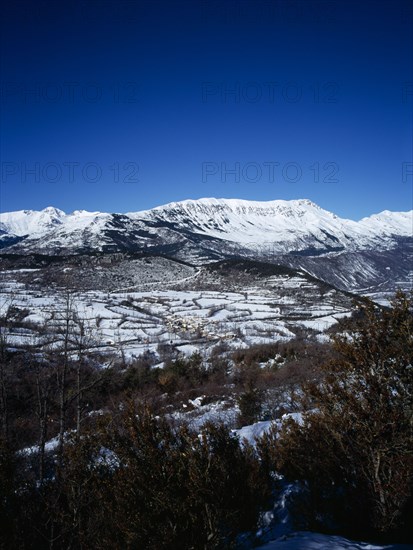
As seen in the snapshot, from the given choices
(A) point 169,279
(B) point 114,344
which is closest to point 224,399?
Result: (B) point 114,344

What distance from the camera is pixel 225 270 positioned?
14525cm

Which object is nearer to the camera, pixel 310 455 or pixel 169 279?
pixel 310 455

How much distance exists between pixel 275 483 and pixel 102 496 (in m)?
4.22

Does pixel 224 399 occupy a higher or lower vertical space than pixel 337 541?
lower

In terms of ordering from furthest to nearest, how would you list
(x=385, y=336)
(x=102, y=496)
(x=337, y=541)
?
(x=385, y=336), (x=102, y=496), (x=337, y=541)

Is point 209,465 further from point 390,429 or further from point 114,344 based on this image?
point 114,344

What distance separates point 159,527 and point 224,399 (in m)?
16.1

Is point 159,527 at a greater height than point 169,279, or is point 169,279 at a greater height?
point 169,279

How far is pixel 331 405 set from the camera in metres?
6.27

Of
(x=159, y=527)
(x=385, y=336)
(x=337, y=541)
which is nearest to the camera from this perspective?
(x=159, y=527)

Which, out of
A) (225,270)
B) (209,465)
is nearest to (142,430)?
(209,465)

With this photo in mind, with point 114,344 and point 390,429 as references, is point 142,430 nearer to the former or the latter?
point 390,429

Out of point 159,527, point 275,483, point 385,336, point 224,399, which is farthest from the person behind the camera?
point 224,399

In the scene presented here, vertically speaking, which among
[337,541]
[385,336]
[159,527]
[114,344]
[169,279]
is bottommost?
[114,344]
